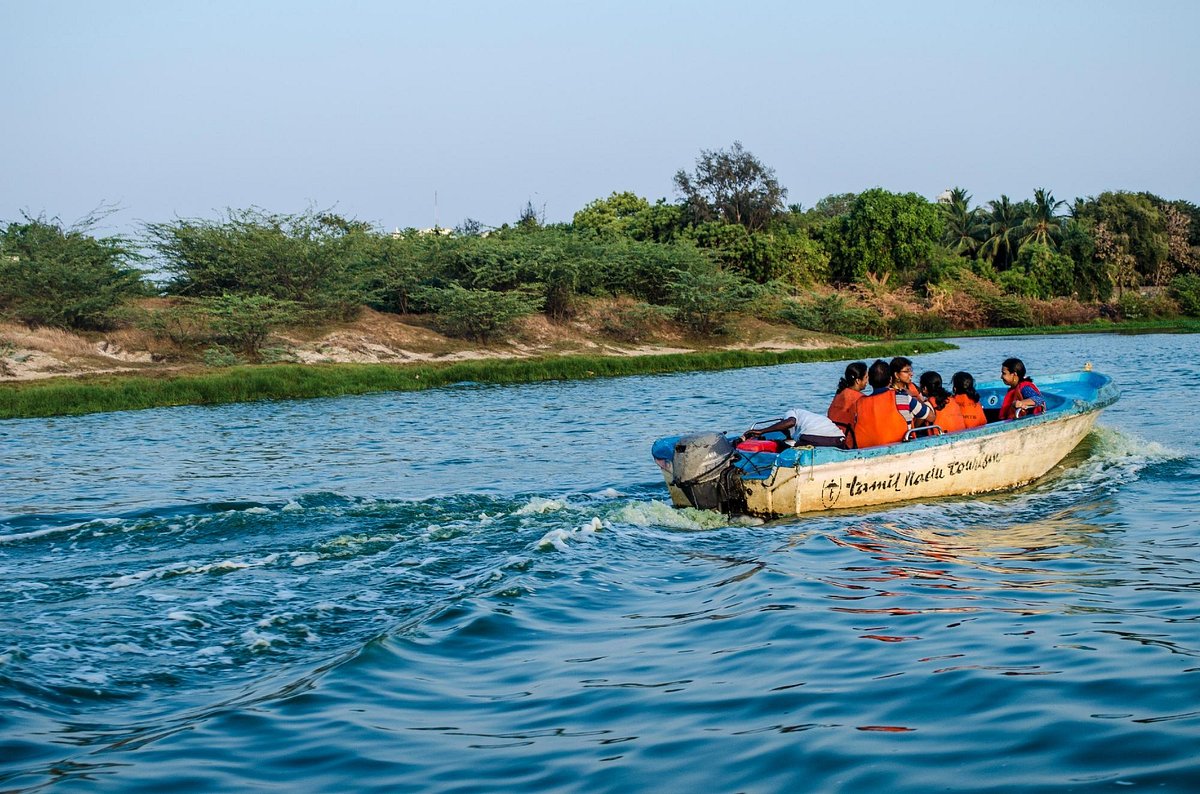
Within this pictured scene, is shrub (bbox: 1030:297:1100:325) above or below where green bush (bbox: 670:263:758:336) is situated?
below

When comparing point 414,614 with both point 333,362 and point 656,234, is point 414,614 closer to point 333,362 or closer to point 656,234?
point 333,362

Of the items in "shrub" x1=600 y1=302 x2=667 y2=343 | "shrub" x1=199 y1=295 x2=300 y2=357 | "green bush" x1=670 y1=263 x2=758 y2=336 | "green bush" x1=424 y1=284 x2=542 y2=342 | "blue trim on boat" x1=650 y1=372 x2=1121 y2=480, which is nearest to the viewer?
"blue trim on boat" x1=650 y1=372 x2=1121 y2=480

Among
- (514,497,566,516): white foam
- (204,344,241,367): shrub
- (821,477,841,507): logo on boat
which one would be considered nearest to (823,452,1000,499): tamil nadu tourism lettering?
(821,477,841,507): logo on boat

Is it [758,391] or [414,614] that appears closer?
[414,614]

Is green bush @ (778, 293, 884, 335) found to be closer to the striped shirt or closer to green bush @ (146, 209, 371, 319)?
green bush @ (146, 209, 371, 319)

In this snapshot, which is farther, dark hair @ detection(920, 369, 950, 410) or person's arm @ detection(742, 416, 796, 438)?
dark hair @ detection(920, 369, 950, 410)

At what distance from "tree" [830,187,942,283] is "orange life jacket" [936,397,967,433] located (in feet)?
167

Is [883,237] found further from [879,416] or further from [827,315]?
[879,416]

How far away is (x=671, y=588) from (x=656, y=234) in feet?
183

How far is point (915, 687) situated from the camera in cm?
555

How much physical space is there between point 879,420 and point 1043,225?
64.1 metres

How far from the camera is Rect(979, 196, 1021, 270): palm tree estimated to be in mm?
70500

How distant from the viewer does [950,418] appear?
12.4 metres

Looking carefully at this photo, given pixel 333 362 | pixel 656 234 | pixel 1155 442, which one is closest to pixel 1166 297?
pixel 656 234
